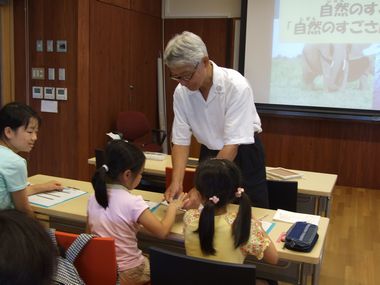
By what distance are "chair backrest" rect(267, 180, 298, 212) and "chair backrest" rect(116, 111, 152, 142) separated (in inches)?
103

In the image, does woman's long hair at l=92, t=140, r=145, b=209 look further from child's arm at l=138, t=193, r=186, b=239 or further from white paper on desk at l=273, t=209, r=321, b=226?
white paper on desk at l=273, t=209, r=321, b=226

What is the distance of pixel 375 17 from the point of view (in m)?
4.68

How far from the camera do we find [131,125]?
4852 millimetres

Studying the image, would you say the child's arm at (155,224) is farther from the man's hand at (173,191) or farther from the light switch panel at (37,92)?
the light switch panel at (37,92)

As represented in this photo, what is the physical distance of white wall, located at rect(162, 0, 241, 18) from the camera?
550 centimetres

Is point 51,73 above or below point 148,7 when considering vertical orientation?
below

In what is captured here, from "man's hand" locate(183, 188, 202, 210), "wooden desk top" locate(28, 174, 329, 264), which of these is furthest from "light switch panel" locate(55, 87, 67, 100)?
"man's hand" locate(183, 188, 202, 210)

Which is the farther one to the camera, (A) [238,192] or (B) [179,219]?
(B) [179,219]

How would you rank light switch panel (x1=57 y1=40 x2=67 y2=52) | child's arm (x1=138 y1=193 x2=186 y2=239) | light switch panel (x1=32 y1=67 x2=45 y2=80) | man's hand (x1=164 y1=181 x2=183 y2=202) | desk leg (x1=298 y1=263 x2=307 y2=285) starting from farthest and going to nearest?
light switch panel (x1=32 y1=67 x2=45 y2=80)
light switch panel (x1=57 y1=40 x2=67 y2=52)
man's hand (x1=164 y1=181 x2=183 y2=202)
desk leg (x1=298 y1=263 x2=307 y2=285)
child's arm (x1=138 y1=193 x2=186 y2=239)

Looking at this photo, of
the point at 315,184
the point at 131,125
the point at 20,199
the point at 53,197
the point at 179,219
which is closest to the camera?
the point at 20,199

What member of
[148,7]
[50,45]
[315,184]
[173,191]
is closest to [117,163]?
[173,191]

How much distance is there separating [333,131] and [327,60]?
2.81 feet

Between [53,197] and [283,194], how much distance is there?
1272 mm

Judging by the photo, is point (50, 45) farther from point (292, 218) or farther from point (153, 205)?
point (292, 218)
